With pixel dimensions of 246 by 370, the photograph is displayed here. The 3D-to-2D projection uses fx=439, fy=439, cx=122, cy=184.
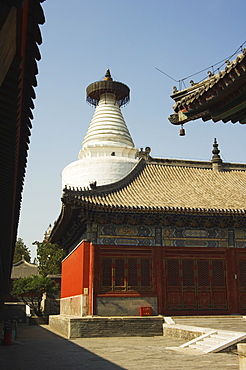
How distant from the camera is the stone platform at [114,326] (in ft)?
64.7

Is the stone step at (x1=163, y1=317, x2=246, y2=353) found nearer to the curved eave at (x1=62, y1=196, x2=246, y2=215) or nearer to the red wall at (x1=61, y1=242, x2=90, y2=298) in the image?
the red wall at (x1=61, y1=242, x2=90, y2=298)

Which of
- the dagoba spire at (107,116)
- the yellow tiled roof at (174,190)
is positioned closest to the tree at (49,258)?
the dagoba spire at (107,116)

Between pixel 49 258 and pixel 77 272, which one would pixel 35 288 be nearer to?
pixel 77 272

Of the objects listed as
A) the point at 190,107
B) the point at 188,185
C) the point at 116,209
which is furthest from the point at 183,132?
the point at 188,185

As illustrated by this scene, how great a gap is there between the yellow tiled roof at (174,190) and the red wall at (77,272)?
2649mm

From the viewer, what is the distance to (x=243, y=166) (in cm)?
2897

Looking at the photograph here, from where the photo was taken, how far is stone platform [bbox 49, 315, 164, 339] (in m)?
19.7

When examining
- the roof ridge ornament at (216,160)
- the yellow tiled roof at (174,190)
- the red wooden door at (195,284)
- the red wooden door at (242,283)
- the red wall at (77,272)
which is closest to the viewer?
the red wall at (77,272)

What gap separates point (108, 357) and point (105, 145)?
22.7m

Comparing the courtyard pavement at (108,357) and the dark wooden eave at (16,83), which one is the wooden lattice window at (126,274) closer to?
the courtyard pavement at (108,357)

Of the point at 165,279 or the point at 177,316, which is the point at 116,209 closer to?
the point at 165,279

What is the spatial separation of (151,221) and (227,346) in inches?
348

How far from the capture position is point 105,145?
1355 inches

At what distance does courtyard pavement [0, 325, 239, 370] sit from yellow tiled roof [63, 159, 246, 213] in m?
6.29
